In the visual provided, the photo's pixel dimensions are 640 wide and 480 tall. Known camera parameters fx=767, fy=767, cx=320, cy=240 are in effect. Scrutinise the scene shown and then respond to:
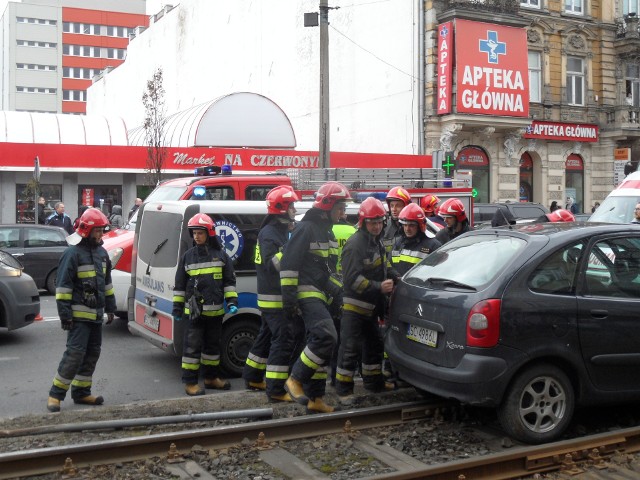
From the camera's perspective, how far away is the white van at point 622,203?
39.2 feet

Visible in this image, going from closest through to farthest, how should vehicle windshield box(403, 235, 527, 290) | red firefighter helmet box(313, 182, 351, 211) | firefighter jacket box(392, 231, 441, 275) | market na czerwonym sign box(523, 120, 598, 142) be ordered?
vehicle windshield box(403, 235, 527, 290), red firefighter helmet box(313, 182, 351, 211), firefighter jacket box(392, 231, 441, 275), market na czerwonym sign box(523, 120, 598, 142)

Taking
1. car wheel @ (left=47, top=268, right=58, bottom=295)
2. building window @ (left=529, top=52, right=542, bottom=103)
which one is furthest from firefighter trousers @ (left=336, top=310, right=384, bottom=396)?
building window @ (left=529, top=52, right=542, bottom=103)

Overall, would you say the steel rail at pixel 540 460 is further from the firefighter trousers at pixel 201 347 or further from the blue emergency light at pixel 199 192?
the blue emergency light at pixel 199 192

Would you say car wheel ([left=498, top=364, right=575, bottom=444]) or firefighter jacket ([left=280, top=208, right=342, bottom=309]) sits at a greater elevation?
firefighter jacket ([left=280, top=208, right=342, bottom=309])

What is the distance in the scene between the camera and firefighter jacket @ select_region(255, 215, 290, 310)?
282 inches

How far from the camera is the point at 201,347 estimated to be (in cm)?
784

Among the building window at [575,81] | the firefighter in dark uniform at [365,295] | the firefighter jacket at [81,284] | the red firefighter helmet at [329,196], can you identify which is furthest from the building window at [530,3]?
the firefighter jacket at [81,284]

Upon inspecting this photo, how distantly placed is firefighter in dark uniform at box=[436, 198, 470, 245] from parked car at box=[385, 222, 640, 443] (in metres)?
2.20

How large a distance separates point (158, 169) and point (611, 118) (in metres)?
19.1

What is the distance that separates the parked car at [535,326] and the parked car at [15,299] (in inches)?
242

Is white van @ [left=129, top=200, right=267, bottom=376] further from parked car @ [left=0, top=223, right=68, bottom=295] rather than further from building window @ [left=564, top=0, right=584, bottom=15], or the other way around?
building window @ [left=564, top=0, right=584, bottom=15]

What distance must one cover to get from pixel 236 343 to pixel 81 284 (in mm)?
1949

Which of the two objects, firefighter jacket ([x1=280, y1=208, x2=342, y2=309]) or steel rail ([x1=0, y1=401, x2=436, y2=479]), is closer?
steel rail ([x1=0, y1=401, x2=436, y2=479])

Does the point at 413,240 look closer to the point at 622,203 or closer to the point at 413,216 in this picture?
the point at 413,216
